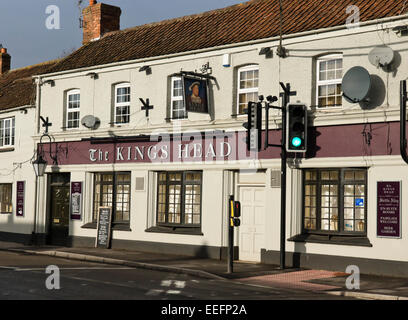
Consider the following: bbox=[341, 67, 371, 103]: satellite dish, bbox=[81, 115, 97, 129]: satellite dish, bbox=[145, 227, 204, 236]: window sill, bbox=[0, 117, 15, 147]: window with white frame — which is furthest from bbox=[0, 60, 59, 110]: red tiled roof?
bbox=[341, 67, 371, 103]: satellite dish

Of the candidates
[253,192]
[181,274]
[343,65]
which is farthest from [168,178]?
[343,65]

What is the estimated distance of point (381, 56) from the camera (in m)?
17.0

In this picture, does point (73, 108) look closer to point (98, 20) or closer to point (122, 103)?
point (122, 103)

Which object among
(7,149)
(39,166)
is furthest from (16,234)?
(39,166)

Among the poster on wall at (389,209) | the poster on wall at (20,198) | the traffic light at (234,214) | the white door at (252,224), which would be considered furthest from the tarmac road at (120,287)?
the poster on wall at (20,198)

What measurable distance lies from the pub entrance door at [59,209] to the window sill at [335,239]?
33.7ft

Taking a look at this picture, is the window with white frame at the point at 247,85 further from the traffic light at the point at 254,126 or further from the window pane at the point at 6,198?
the window pane at the point at 6,198

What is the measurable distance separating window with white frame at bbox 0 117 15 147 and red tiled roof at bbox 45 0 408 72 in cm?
354

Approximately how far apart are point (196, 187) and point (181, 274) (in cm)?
481

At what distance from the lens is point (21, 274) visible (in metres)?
15.8

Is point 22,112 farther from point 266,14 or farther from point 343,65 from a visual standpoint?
point 343,65

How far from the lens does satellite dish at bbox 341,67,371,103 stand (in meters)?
17.0

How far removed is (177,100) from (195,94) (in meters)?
1.65

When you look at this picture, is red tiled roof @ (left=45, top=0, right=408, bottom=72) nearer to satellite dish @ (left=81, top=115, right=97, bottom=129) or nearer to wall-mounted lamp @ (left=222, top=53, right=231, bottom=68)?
wall-mounted lamp @ (left=222, top=53, right=231, bottom=68)
